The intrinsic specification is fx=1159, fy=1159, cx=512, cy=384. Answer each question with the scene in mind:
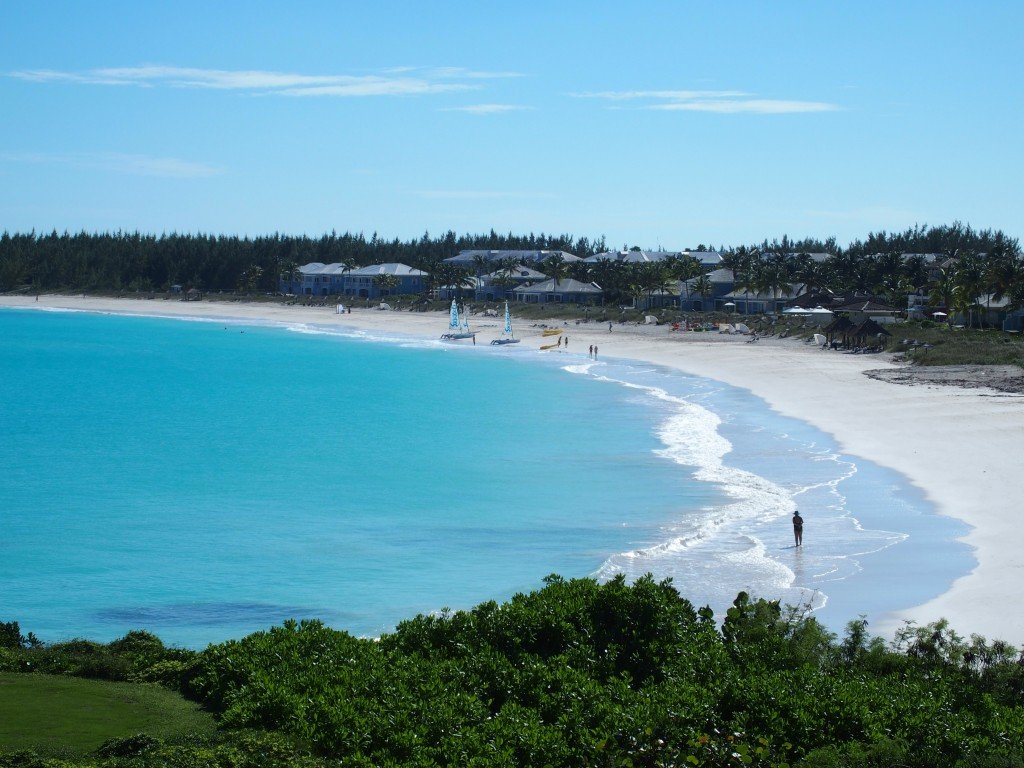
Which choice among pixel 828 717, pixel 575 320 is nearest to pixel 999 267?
pixel 575 320

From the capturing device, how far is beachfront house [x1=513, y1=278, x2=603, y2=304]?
120 meters

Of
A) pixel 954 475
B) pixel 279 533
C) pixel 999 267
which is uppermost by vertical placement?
pixel 999 267

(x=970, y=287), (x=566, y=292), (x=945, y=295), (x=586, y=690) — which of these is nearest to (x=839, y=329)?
(x=970, y=287)

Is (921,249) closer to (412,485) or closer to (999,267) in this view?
(999,267)

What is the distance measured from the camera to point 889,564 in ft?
81.1

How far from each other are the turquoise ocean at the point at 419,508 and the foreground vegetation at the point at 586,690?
4.72 metres

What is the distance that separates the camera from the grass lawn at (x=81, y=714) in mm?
12828

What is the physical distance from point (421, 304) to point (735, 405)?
79.6 meters

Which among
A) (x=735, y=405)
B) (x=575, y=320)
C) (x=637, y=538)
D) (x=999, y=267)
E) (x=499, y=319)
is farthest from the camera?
(x=499, y=319)

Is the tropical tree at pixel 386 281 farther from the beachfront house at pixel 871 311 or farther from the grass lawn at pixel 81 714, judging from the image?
the grass lawn at pixel 81 714

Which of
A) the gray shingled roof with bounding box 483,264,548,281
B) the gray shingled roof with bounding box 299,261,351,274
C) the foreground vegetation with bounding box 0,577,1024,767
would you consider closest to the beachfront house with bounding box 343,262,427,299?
the gray shingled roof with bounding box 299,261,351,274

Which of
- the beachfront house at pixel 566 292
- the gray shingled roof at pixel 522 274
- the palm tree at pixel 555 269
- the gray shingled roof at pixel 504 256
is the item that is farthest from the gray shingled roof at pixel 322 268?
the beachfront house at pixel 566 292

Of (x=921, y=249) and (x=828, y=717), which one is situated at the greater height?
(x=921, y=249)

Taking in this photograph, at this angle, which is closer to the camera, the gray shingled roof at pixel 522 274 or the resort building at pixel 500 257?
the gray shingled roof at pixel 522 274
